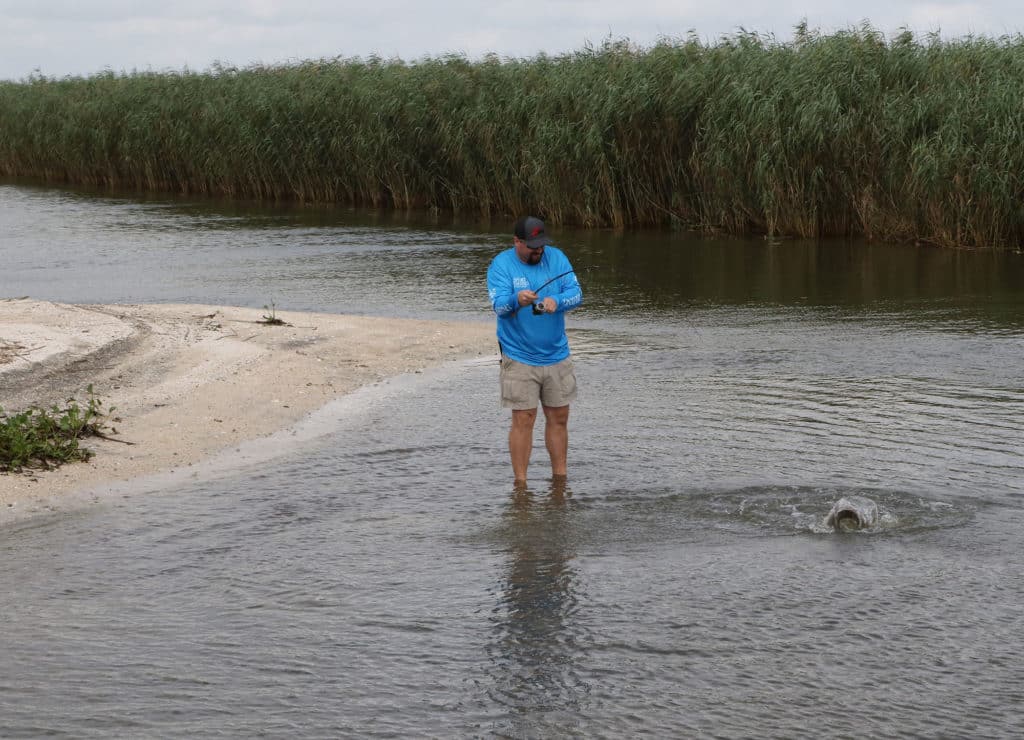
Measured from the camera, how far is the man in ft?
23.8

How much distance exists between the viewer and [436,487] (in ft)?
26.0

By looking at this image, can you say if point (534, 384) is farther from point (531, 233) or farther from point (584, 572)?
point (584, 572)

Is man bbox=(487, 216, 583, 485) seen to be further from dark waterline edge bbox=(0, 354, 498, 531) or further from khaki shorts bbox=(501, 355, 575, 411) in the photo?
dark waterline edge bbox=(0, 354, 498, 531)

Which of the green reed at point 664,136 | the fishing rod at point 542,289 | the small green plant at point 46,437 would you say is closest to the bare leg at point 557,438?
the fishing rod at point 542,289

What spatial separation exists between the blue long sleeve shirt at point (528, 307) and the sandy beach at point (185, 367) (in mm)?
2410

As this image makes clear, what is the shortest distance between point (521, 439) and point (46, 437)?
3.02 meters

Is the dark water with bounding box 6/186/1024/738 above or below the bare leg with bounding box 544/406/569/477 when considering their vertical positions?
below

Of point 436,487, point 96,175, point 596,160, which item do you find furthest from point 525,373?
point 96,175

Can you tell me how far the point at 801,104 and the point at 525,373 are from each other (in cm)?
1459

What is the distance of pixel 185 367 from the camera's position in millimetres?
11398

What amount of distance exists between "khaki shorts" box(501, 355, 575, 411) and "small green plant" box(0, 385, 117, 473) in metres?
2.75

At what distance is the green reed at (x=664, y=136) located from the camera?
20008 millimetres

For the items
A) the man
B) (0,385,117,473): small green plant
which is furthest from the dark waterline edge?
the man

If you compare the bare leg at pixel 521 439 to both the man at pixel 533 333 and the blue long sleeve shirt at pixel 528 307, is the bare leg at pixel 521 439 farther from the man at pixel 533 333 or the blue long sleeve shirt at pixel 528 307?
the blue long sleeve shirt at pixel 528 307
